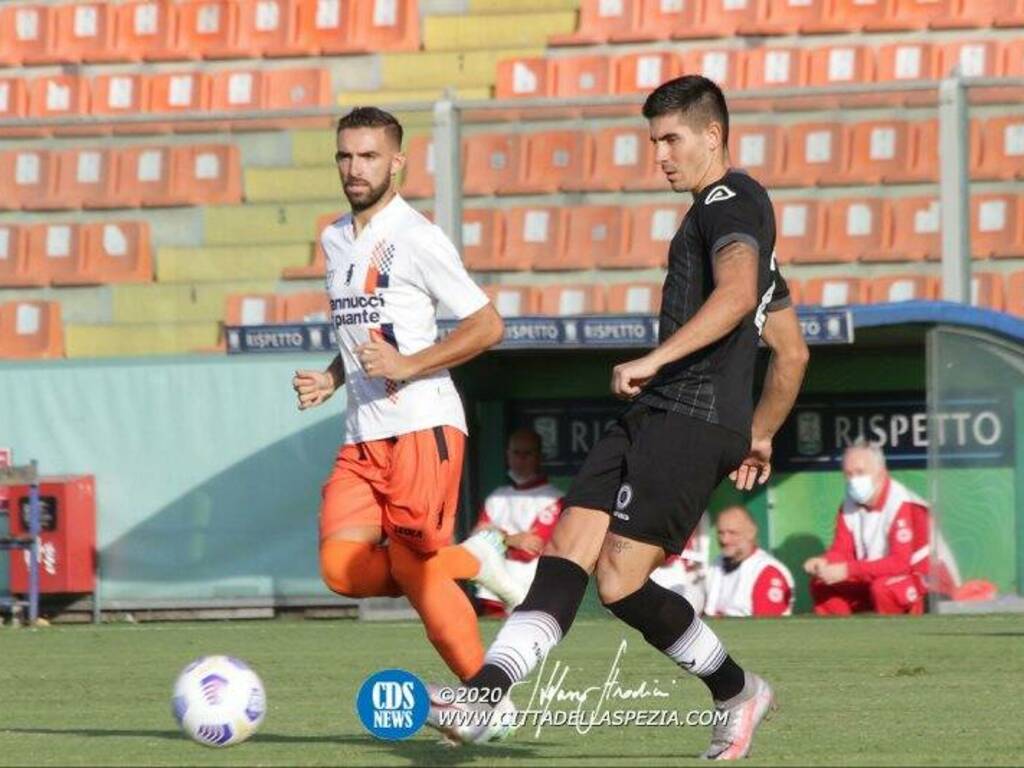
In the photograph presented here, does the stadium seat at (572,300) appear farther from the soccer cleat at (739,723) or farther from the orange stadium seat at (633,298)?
the soccer cleat at (739,723)

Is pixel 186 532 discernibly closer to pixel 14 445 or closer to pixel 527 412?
pixel 14 445

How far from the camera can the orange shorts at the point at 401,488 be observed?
6.86 meters

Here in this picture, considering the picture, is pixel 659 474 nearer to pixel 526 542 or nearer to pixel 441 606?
pixel 441 606

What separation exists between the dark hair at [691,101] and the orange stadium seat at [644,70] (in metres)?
12.4

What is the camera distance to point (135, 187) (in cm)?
1597

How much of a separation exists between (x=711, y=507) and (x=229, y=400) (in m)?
3.31

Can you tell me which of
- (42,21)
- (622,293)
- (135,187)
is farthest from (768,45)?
(42,21)

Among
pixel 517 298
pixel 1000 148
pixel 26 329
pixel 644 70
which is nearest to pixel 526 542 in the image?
pixel 517 298

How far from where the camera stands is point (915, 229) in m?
14.3

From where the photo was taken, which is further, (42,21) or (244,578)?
(42,21)

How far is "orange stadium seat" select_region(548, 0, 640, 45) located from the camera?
19141 millimetres

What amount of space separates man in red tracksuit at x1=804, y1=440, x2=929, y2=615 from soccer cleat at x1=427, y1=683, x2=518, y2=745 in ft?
27.8

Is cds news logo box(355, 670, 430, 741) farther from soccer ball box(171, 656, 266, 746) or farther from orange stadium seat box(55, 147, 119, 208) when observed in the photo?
orange stadium seat box(55, 147, 119, 208)

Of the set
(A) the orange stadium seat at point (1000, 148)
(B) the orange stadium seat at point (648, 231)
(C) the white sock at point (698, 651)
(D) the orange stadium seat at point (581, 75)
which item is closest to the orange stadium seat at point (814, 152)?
(B) the orange stadium seat at point (648, 231)
